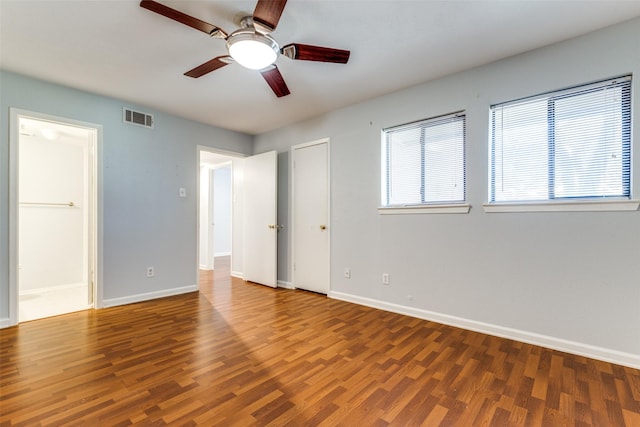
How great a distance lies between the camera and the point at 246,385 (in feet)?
6.04

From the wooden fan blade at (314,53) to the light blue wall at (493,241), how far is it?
Result: 1377 millimetres

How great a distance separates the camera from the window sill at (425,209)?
2.82 m

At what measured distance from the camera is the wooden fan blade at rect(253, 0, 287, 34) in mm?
1641

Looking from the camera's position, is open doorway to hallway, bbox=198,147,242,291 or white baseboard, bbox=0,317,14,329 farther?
open doorway to hallway, bbox=198,147,242,291

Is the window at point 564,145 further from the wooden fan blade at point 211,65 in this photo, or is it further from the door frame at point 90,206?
the door frame at point 90,206

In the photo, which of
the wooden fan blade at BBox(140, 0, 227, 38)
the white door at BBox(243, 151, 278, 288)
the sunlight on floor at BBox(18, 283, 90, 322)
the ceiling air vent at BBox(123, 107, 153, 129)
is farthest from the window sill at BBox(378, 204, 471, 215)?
the sunlight on floor at BBox(18, 283, 90, 322)

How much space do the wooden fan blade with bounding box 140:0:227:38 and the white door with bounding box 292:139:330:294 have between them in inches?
90.1

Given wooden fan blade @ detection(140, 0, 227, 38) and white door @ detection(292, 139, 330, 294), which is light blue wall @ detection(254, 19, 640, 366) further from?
wooden fan blade @ detection(140, 0, 227, 38)

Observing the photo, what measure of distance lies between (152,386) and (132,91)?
3099mm

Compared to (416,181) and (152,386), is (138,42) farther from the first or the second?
(416,181)

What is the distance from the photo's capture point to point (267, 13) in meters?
1.73

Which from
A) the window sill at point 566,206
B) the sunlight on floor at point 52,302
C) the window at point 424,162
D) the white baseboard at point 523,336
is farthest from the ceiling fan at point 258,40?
the sunlight on floor at point 52,302

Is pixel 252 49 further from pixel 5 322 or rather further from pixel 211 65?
pixel 5 322

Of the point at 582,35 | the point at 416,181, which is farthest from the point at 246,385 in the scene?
the point at 582,35
